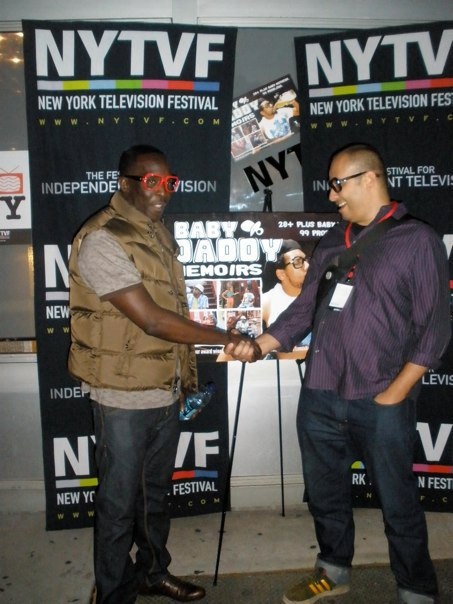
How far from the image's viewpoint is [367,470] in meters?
2.58

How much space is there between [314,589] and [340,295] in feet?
5.23

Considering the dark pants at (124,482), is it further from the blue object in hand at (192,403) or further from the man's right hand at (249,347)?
the man's right hand at (249,347)

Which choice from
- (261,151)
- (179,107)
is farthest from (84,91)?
(261,151)

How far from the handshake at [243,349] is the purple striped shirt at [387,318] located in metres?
0.37

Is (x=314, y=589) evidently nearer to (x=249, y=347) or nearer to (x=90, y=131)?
(x=249, y=347)

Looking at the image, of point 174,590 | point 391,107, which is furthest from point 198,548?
point 391,107

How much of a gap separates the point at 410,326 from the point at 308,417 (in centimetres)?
71

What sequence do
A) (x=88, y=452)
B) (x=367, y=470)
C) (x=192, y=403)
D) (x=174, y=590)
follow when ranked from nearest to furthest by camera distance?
(x=367, y=470)
(x=174, y=590)
(x=192, y=403)
(x=88, y=452)

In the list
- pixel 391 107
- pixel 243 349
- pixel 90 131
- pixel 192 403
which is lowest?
pixel 192 403

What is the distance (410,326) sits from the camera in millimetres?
2451

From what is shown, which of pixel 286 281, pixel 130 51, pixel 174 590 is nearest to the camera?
pixel 174 590

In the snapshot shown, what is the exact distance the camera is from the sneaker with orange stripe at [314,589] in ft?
8.92

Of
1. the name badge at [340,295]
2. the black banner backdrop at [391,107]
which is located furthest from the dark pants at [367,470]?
the black banner backdrop at [391,107]

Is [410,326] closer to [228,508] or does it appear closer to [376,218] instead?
[376,218]
